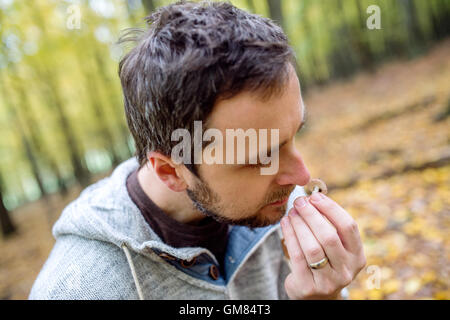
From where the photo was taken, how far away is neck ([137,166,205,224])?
182 cm

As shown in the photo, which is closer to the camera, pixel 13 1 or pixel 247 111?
pixel 247 111

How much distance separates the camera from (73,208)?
1783mm

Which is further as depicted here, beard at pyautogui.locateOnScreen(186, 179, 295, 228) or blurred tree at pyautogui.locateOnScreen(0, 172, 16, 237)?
blurred tree at pyautogui.locateOnScreen(0, 172, 16, 237)

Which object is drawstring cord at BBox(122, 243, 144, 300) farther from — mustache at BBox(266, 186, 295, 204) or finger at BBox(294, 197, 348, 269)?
finger at BBox(294, 197, 348, 269)

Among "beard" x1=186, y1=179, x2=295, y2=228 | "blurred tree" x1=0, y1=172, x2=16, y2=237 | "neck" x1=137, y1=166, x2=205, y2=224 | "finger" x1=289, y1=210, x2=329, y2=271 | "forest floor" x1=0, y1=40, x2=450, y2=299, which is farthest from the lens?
"blurred tree" x1=0, y1=172, x2=16, y2=237

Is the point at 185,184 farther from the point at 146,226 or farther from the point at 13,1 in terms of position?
the point at 13,1

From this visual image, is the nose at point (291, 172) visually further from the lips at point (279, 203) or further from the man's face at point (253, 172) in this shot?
the lips at point (279, 203)

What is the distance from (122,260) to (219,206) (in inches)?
25.5

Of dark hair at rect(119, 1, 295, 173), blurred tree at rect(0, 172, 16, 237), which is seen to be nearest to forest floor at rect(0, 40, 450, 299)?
blurred tree at rect(0, 172, 16, 237)

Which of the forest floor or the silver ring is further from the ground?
the silver ring

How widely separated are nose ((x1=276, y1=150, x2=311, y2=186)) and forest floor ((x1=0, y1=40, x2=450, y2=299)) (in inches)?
84.2

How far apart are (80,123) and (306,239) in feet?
70.6
